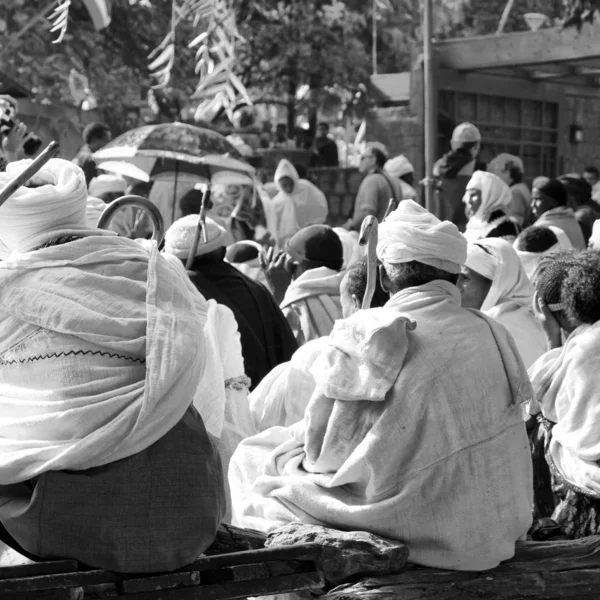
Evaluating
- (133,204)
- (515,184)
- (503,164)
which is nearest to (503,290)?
(133,204)

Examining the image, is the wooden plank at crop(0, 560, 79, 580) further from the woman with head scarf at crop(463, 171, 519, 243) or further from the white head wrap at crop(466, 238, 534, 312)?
the woman with head scarf at crop(463, 171, 519, 243)

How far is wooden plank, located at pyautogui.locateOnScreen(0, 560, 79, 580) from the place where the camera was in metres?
3.47

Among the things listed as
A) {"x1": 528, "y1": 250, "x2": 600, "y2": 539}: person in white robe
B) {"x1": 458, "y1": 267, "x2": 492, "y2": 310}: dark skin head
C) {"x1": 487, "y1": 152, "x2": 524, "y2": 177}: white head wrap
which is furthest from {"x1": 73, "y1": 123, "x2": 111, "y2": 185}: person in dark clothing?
{"x1": 528, "y1": 250, "x2": 600, "y2": 539}: person in white robe

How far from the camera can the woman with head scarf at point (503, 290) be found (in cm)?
657

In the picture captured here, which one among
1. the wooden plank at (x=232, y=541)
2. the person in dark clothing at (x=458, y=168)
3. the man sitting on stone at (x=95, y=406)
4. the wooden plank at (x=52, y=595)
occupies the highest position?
the man sitting on stone at (x=95, y=406)

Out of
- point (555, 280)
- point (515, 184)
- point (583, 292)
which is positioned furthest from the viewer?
point (515, 184)

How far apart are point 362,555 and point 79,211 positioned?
137 centimetres

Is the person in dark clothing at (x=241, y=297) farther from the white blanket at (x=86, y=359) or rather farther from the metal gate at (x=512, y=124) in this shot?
the metal gate at (x=512, y=124)

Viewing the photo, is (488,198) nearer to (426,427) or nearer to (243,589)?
(426,427)

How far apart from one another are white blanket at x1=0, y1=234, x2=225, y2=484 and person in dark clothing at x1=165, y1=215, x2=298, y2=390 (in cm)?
258

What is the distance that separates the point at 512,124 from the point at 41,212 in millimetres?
13589

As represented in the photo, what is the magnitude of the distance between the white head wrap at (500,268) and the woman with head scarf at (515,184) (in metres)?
5.20

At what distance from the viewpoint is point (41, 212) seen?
12.1ft

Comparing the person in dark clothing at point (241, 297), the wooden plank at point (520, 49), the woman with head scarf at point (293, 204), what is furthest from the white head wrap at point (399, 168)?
the person in dark clothing at point (241, 297)
